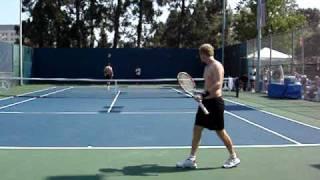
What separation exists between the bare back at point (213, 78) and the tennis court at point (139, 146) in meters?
1.06

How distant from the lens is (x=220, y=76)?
25.9ft

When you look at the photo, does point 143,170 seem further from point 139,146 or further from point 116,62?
point 116,62

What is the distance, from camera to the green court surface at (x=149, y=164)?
24.5 feet

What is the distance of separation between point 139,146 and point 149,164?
183 cm

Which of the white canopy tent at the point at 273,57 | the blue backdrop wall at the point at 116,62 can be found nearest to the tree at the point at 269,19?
the blue backdrop wall at the point at 116,62

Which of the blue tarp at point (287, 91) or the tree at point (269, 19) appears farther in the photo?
the tree at point (269, 19)

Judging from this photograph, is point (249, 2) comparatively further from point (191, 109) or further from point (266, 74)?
point (191, 109)

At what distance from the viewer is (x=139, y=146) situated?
398 inches

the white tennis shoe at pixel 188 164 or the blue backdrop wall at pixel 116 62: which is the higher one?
the blue backdrop wall at pixel 116 62

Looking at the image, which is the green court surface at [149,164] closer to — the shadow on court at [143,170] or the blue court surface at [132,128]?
the shadow on court at [143,170]

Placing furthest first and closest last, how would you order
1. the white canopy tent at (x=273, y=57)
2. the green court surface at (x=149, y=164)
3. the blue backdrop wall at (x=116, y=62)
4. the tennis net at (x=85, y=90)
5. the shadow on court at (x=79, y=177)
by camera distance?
the blue backdrop wall at (x=116, y=62)
the white canopy tent at (x=273, y=57)
the tennis net at (x=85, y=90)
the green court surface at (x=149, y=164)
the shadow on court at (x=79, y=177)

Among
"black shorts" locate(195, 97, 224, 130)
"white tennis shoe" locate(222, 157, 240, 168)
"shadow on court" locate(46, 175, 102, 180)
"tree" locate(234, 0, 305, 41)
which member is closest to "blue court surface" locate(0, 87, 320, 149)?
"white tennis shoe" locate(222, 157, 240, 168)

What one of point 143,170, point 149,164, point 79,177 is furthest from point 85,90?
point 79,177

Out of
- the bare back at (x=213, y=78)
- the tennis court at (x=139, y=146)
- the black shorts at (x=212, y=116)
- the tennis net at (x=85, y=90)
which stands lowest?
the tennis court at (x=139, y=146)
